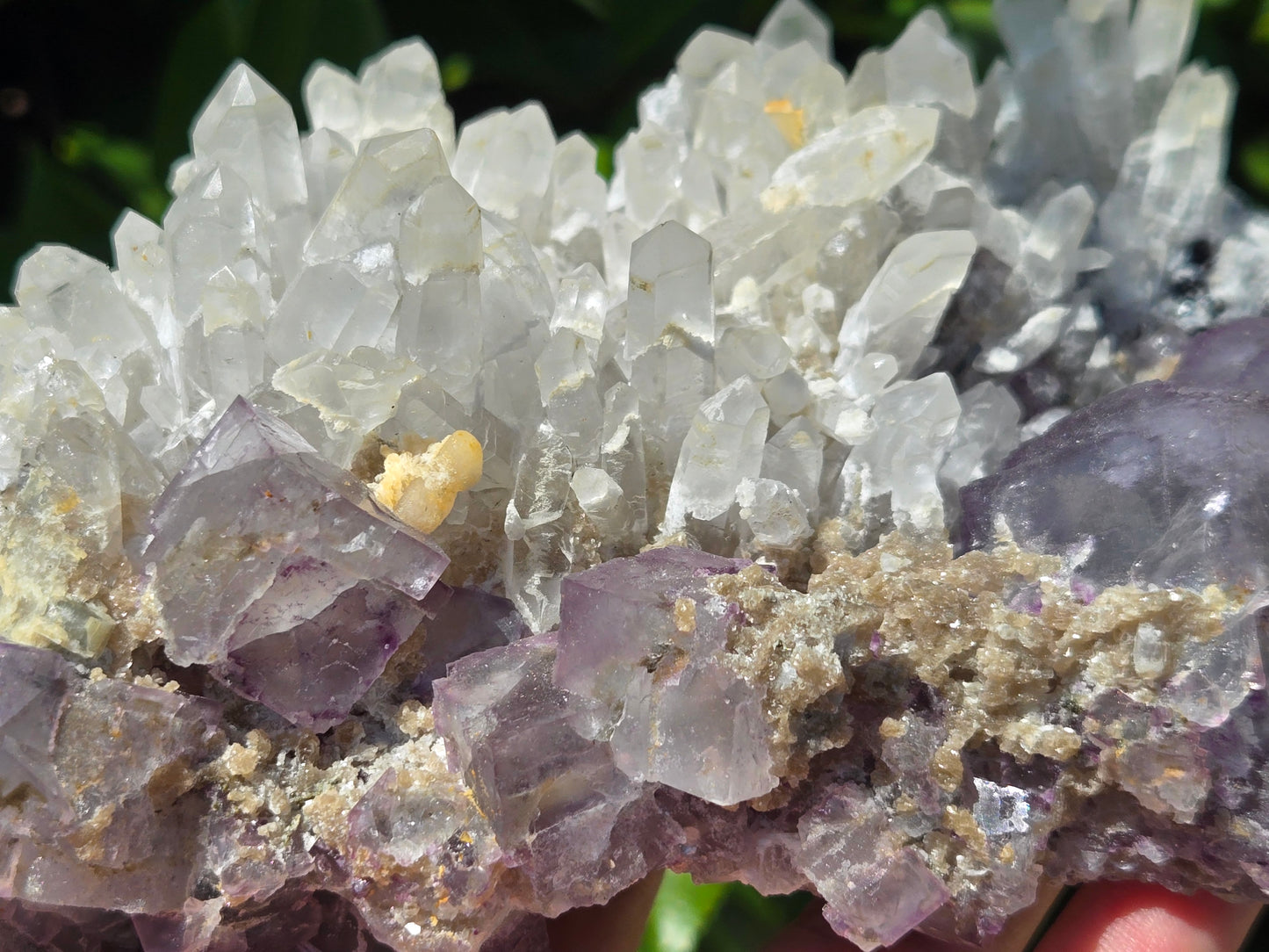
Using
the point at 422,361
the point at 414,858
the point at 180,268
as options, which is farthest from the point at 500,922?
the point at 180,268

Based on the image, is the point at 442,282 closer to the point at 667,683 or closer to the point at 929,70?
the point at 667,683

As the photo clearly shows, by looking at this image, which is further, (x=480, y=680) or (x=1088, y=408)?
(x=1088, y=408)

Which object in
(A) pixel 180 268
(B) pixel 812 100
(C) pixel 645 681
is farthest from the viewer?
(B) pixel 812 100

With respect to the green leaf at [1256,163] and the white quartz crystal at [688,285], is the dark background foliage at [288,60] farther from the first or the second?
the white quartz crystal at [688,285]

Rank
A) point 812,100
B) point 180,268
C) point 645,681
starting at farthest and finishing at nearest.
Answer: point 812,100 → point 180,268 → point 645,681

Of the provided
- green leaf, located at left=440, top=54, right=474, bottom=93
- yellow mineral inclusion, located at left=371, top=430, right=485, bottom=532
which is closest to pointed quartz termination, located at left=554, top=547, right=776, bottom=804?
yellow mineral inclusion, located at left=371, top=430, right=485, bottom=532

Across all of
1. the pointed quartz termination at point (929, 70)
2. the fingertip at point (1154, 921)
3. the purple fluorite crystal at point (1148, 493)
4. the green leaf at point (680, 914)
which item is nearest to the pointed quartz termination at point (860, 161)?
the pointed quartz termination at point (929, 70)

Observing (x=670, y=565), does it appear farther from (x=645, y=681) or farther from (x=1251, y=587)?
(x=1251, y=587)

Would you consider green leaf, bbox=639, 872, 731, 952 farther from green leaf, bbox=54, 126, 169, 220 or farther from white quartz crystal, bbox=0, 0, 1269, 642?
green leaf, bbox=54, 126, 169, 220
